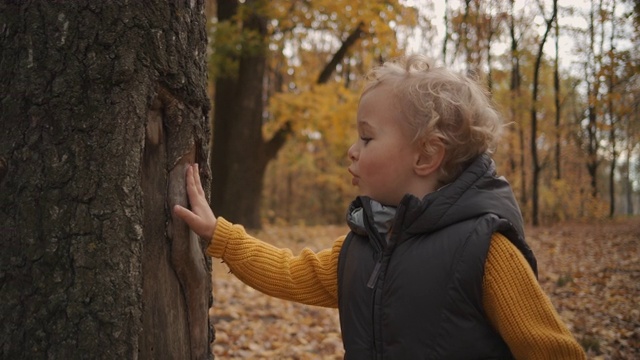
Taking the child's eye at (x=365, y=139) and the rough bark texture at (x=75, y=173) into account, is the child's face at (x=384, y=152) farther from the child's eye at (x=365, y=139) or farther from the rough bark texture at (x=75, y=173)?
the rough bark texture at (x=75, y=173)

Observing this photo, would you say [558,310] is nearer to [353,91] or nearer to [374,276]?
[374,276]

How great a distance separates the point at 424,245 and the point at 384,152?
1.20 ft

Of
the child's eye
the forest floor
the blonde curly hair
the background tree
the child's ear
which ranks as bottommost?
the forest floor

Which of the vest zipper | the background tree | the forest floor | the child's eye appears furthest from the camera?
the background tree

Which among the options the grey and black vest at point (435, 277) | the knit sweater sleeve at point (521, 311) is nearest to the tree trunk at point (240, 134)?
the grey and black vest at point (435, 277)

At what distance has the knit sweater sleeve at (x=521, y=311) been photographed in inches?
64.9

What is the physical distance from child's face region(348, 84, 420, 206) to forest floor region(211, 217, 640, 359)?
223 centimetres

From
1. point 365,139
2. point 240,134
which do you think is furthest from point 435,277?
point 240,134

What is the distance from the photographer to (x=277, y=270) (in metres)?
2.20

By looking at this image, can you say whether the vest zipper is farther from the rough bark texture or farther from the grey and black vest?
the rough bark texture

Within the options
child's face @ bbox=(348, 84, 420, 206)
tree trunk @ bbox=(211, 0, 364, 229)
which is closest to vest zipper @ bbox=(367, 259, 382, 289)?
child's face @ bbox=(348, 84, 420, 206)

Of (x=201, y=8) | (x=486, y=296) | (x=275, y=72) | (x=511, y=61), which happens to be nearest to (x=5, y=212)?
(x=201, y=8)

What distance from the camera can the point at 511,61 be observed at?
21.6 metres

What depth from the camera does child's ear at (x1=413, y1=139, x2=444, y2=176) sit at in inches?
76.2
